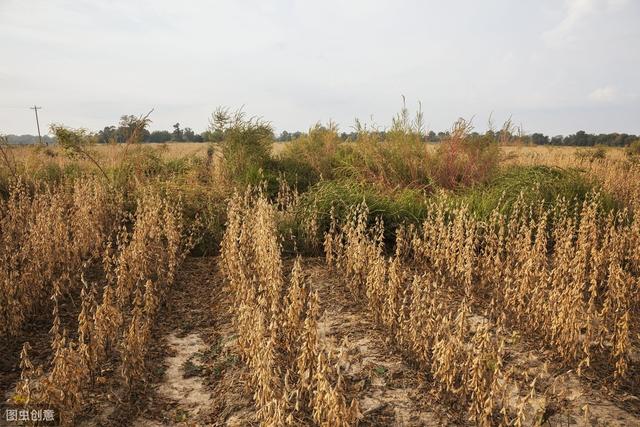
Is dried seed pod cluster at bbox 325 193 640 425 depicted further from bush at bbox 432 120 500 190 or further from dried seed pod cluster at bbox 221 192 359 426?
Result: bush at bbox 432 120 500 190

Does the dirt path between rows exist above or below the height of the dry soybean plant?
below

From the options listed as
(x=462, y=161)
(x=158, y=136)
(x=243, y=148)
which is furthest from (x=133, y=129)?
(x=158, y=136)

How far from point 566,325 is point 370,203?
3.53 meters

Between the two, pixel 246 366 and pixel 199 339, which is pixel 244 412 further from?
pixel 199 339

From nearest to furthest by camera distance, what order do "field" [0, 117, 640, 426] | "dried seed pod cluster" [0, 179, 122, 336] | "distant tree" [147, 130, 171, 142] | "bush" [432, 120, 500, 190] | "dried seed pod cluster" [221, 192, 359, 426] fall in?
"dried seed pod cluster" [221, 192, 359, 426]
"field" [0, 117, 640, 426]
"dried seed pod cluster" [0, 179, 122, 336]
"bush" [432, 120, 500, 190]
"distant tree" [147, 130, 171, 142]

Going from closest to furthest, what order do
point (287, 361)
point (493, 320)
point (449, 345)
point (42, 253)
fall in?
1. point (449, 345)
2. point (287, 361)
3. point (493, 320)
4. point (42, 253)

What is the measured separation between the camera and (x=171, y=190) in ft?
25.6

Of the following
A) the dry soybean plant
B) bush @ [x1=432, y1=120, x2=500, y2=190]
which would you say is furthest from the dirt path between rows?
bush @ [x1=432, y1=120, x2=500, y2=190]

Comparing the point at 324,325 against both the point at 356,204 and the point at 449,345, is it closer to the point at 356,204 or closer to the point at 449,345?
the point at 449,345

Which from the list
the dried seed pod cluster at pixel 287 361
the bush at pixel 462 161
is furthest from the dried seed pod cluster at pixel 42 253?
the bush at pixel 462 161

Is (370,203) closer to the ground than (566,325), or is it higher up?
higher up

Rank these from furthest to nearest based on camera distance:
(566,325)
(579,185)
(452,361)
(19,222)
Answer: (579,185), (19,222), (566,325), (452,361)

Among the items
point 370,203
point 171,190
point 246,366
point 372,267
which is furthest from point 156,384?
point 171,190

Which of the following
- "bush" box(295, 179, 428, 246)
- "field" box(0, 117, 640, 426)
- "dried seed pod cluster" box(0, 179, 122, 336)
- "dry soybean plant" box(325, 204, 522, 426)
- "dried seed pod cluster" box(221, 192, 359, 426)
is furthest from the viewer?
"bush" box(295, 179, 428, 246)
